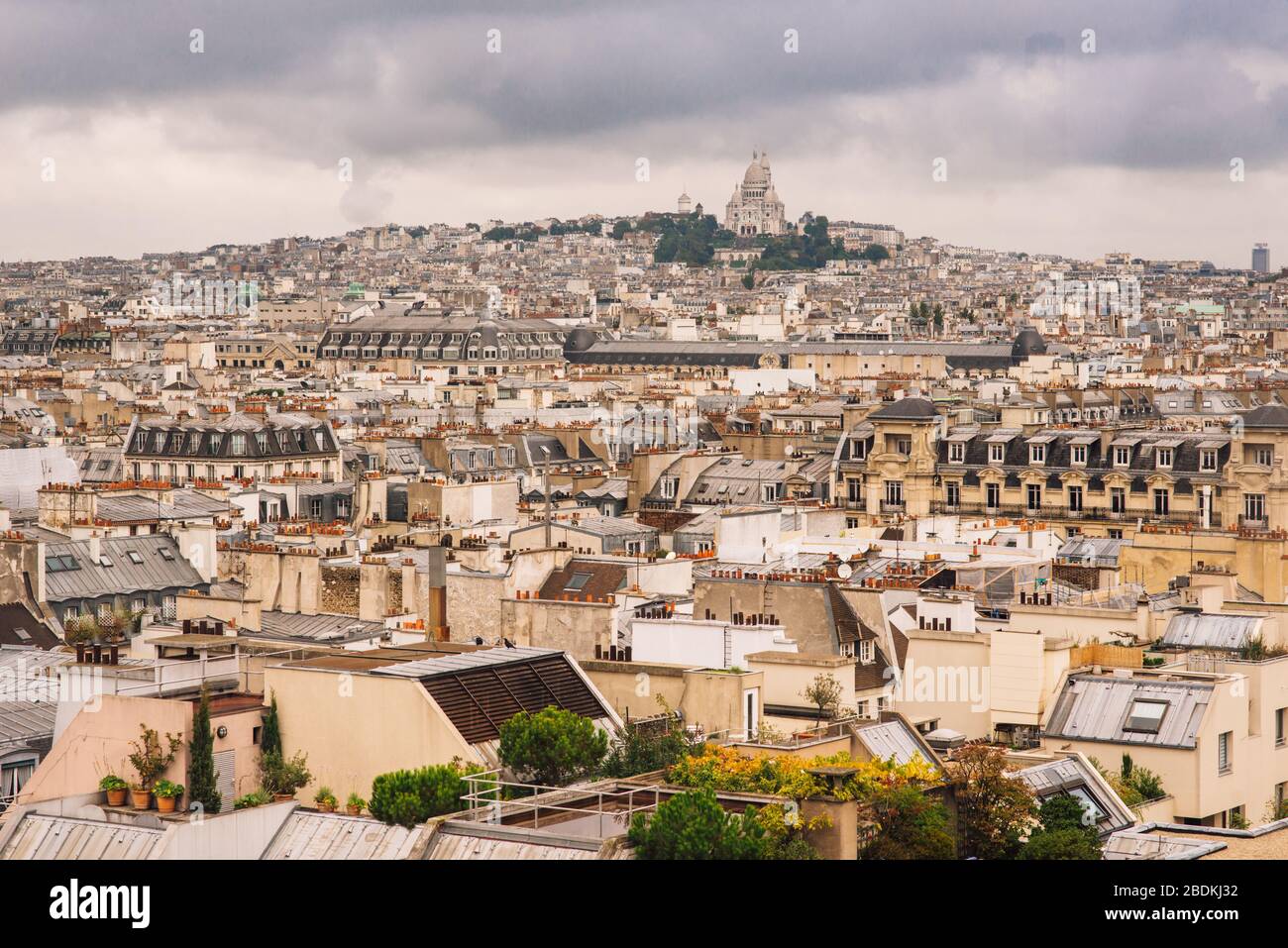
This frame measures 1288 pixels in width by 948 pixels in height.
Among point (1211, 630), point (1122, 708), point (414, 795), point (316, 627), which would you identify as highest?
point (414, 795)

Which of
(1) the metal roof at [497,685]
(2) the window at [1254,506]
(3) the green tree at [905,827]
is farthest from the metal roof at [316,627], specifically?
(2) the window at [1254,506]

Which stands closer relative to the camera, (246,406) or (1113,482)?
(1113,482)

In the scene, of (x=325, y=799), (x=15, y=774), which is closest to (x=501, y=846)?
(x=325, y=799)

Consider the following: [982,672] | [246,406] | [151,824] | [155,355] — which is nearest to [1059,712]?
[982,672]

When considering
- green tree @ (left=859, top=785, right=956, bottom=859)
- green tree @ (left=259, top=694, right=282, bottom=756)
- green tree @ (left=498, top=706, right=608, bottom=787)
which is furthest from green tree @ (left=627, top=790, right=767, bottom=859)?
green tree @ (left=259, top=694, right=282, bottom=756)

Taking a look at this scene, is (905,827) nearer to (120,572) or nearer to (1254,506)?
(120,572)

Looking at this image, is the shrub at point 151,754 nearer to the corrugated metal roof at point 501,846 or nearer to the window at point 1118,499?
the corrugated metal roof at point 501,846
